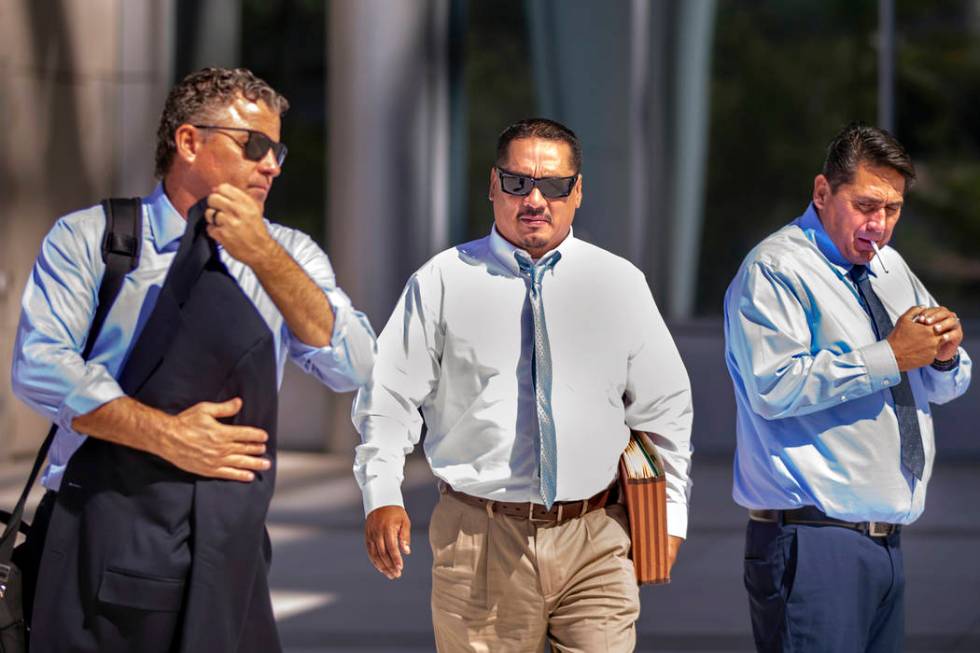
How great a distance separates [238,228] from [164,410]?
0.42 m

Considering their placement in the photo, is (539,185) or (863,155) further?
(863,155)

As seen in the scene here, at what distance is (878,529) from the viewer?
4.17 m

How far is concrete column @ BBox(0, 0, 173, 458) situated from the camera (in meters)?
13.2

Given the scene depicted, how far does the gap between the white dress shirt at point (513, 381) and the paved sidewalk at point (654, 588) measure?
10.0ft

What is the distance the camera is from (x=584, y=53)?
1381 centimetres

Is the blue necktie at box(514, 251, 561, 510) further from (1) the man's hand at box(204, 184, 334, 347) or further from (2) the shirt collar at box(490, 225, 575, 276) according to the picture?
(1) the man's hand at box(204, 184, 334, 347)

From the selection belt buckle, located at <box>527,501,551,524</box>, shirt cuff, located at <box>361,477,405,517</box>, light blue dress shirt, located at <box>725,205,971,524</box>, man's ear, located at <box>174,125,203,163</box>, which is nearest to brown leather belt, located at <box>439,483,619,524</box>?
belt buckle, located at <box>527,501,551,524</box>

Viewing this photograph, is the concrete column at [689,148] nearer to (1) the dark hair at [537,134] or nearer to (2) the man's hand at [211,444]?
(1) the dark hair at [537,134]

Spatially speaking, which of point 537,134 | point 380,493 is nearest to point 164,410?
point 380,493

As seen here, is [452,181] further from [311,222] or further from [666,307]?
[666,307]

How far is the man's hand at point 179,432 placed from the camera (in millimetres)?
3191

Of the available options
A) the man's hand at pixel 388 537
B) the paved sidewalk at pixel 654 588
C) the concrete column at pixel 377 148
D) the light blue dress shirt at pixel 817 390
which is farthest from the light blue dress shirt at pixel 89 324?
the concrete column at pixel 377 148

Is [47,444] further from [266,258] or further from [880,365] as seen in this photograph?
[880,365]

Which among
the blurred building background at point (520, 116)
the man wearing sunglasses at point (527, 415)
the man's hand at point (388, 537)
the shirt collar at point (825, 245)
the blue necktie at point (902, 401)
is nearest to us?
the man's hand at point (388, 537)
